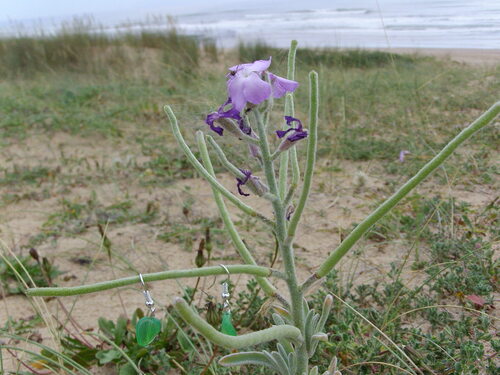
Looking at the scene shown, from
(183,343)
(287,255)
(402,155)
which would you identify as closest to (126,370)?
(183,343)

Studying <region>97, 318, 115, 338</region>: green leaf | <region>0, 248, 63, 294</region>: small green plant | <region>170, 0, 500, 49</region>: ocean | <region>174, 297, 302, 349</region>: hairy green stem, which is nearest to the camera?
<region>174, 297, 302, 349</region>: hairy green stem

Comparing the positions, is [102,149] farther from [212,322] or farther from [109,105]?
[212,322]

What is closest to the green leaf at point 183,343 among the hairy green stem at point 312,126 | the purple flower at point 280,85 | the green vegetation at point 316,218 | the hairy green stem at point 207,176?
the green vegetation at point 316,218

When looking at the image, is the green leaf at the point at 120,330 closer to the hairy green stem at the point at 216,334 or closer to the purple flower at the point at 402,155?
the hairy green stem at the point at 216,334

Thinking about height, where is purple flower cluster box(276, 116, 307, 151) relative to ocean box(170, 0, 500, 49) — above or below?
below

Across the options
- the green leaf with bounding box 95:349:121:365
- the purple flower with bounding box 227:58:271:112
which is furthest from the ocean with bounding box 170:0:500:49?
the green leaf with bounding box 95:349:121:365

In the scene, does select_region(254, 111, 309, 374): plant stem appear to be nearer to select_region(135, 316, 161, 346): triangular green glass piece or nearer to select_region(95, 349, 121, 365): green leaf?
select_region(135, 316, 161, 346): triangular green glass piece
